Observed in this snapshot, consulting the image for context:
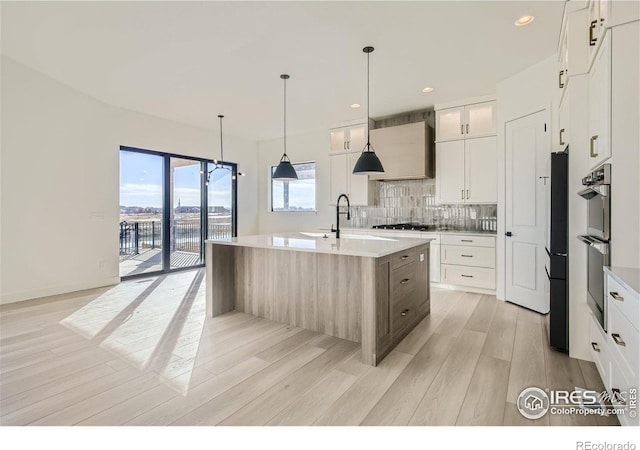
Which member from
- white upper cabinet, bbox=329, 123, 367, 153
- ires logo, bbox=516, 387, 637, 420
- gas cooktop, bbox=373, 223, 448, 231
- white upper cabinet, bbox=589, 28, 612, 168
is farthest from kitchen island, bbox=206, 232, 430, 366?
white upper cabinet, bbox=329, 123, 367, 153

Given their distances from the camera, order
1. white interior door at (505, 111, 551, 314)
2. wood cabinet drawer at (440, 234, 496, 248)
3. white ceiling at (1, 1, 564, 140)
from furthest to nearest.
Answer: wood cabinet drawer at (440, 234, 496, 248), white interior door at (505, 111, 551, 314), white ceiling at (1, 1, 564, 140)

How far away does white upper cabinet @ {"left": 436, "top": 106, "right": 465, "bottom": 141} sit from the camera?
15.5 ft

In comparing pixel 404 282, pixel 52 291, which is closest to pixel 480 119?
pixel 404 282

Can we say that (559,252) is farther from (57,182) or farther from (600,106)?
(57,182)

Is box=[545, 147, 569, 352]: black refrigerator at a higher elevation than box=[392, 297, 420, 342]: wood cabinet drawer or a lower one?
higher

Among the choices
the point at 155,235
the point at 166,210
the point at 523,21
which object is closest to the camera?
the point at 523,21

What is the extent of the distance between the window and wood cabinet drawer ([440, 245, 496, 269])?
293cm

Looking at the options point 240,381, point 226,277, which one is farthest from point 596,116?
point 226,277

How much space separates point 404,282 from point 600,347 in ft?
4.46

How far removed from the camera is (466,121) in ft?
15.4

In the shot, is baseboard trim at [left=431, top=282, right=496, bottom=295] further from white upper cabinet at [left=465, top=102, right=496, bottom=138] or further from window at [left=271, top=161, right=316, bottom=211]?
window at [left=271, top=161, right=316, bottom=211]

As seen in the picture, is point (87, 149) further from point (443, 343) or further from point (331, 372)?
point (443, 343)

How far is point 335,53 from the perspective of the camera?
333 centimetres

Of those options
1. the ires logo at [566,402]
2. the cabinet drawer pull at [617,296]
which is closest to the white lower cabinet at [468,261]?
the ires logo at [566,402]
